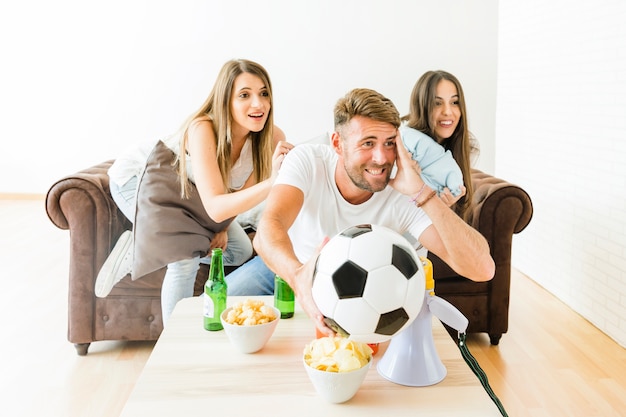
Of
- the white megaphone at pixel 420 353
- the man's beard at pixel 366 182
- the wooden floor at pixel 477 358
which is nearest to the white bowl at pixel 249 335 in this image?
the white megaphone at pixel 420 353

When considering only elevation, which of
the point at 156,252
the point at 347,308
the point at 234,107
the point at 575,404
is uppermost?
the point at 234,107

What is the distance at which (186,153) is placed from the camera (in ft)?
8.03

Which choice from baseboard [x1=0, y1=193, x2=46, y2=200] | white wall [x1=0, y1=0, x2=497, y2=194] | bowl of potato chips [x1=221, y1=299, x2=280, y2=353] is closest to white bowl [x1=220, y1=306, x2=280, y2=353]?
bowl of potato chips [x1=221, y1=299, x2=280, y2=353]

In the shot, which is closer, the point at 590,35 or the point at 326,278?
the point at 326,278

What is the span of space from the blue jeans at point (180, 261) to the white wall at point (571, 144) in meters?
1.56

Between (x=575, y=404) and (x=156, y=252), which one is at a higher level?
(x=156, y=252)

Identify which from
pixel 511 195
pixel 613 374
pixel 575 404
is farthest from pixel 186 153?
pixel 613 374

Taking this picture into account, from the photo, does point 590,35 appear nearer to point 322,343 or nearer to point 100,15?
point 322,343

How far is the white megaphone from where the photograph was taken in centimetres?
123

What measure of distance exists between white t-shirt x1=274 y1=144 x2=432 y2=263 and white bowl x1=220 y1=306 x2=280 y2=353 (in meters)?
0.52

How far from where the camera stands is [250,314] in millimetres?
1380

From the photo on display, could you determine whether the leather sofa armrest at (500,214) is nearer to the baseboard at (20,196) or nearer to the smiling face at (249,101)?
the smiling face at (249,101)

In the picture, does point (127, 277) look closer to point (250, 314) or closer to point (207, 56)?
point (250, 314)

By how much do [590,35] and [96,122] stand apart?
168 inches
